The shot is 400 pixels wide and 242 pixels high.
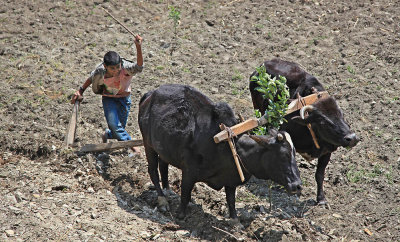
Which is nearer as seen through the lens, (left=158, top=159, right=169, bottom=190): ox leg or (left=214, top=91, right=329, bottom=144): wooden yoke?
(left=214, top=91, right=329, bottom=144): wooden yoke

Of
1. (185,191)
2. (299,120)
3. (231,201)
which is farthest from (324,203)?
(185,191)

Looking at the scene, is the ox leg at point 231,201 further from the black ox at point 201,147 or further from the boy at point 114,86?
the boy at point 114,86

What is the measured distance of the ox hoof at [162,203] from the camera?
827 cm

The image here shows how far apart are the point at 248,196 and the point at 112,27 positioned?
6.24 metres

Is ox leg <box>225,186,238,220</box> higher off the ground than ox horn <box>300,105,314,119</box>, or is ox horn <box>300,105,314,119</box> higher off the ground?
ox horn <box>300,105,314,119</box>

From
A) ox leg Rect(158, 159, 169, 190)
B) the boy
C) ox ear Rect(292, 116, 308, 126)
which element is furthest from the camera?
the boy

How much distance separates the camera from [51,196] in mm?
8000

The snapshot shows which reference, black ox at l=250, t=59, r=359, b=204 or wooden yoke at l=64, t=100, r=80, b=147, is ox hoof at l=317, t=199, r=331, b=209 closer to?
black ox at l=250, t=59, r=359, b=204

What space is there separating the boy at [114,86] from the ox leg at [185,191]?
1733mm

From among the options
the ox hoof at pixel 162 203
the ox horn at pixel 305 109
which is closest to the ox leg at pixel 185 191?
the ox hoof at pixel 162 203

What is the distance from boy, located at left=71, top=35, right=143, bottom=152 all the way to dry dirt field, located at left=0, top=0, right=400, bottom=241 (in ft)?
1.79

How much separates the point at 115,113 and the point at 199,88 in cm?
293

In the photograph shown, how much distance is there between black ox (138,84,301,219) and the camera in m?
7.34

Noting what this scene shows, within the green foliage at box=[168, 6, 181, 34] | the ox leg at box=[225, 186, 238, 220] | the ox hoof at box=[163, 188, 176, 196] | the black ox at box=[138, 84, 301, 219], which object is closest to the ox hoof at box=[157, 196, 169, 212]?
the black ox at box=[138, 84, 301, 219]
